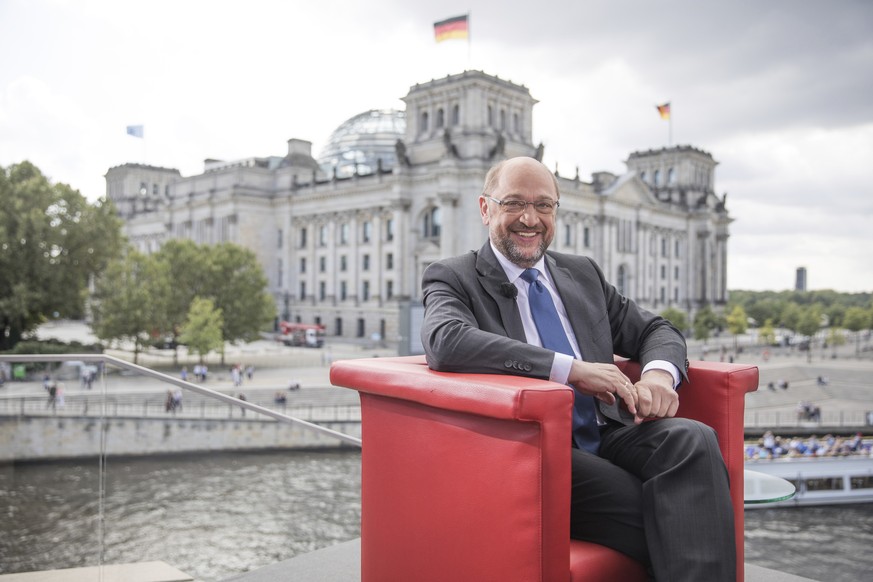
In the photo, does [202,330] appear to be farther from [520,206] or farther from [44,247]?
[520,206]

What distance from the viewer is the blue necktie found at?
3375 millimetres

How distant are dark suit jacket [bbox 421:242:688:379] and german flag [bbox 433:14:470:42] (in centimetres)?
4589

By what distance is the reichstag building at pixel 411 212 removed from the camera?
54094 millimetres

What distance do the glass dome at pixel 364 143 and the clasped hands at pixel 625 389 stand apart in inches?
2661

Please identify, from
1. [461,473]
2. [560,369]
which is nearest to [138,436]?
[461,473]

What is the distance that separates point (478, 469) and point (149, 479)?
383cm

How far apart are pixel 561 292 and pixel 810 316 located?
72.7m

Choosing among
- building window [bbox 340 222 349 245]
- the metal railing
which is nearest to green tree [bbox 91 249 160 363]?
building window [bbox 340 222 349 245]

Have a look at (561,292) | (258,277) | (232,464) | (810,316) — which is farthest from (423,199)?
(561,292)

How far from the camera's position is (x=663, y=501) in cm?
284

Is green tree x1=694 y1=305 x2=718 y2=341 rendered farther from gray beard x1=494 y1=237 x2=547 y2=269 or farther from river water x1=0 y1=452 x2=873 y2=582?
gray beard x1=494 y1=237 x2=547 y2=269

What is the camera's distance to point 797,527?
16109 mm

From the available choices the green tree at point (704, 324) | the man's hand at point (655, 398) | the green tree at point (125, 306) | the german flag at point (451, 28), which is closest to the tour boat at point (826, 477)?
the man's hand at point (655, 398)

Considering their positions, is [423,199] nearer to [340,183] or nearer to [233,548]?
[340,183]
